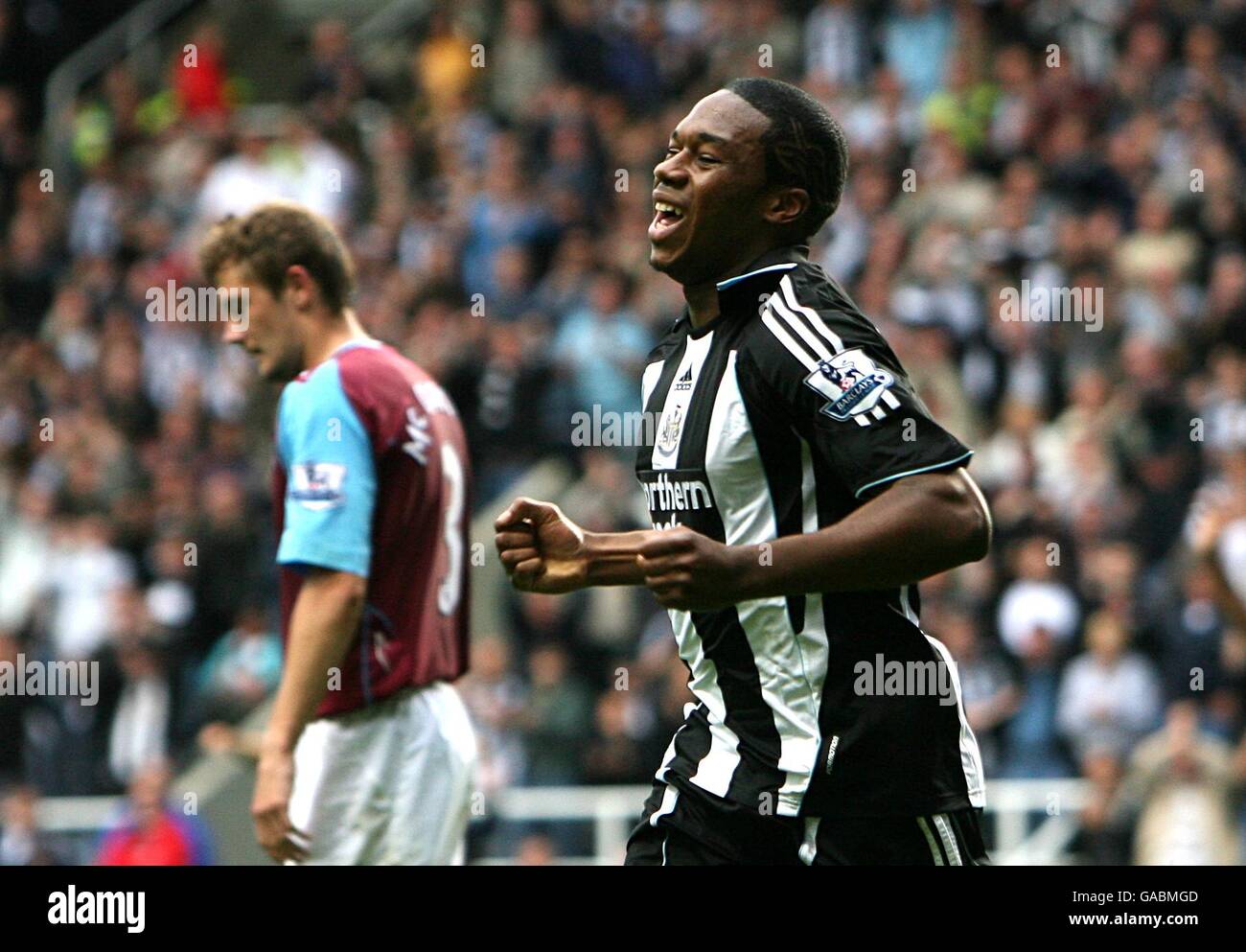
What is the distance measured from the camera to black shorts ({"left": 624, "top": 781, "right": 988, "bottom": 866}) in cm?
393

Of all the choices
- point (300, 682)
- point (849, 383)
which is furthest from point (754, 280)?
point (300, 682)

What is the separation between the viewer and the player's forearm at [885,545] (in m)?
3.67

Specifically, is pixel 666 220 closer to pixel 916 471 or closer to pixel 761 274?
pixel 761 274

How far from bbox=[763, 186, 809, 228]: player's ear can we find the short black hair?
0.01 metres

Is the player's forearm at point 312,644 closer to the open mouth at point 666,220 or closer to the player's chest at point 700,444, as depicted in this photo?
the player's chest at point 700,444

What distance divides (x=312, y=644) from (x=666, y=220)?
153 centimetres

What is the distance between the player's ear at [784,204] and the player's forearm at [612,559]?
30.9 inches

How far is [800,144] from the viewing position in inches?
162

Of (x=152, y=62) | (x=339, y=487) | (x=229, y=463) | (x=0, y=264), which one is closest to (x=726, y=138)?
(x=339, y=487)

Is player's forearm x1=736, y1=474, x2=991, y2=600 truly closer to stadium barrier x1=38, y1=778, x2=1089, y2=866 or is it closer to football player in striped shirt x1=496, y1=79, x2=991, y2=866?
football player in striped shirt x1=496, y1=79, x2=991, y2=866

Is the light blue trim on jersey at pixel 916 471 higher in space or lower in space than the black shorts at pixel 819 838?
higher

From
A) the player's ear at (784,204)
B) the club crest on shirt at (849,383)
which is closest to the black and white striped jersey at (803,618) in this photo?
the club crest on shirt at (849,383)

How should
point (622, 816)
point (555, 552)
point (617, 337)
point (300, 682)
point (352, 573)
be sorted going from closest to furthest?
1. point (555, 552)
2. point (300, 682)
3. point (352, 573)
4. point (622, 816)
5. point (617, 337)

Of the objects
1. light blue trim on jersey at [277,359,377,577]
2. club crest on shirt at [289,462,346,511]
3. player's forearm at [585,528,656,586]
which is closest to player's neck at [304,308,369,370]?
light blue trim on jersey at [277,359,377,577]
